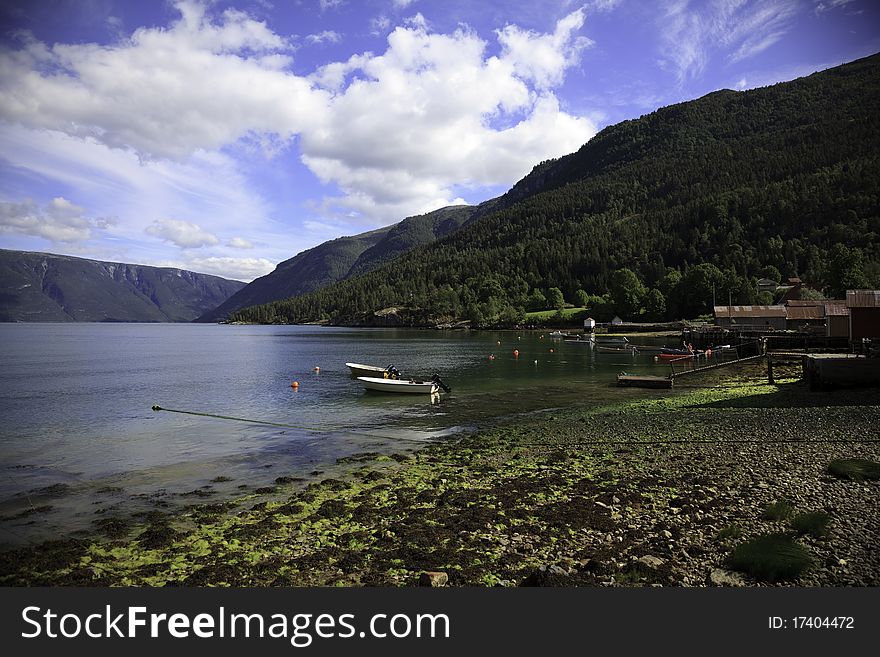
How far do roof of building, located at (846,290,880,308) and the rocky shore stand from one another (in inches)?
1334

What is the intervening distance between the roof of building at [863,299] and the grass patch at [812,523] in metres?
48.1

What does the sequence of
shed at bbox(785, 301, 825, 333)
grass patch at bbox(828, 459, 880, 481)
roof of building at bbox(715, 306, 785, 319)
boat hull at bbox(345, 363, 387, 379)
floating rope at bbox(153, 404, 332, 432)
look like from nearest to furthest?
grass patch at bbox(828, 459, 880, 481)
floating rope at bbox(153, 404, 332, 432)
boat hull at bbox(345, 363, 387, 379)
shed at bbox(785, 301, 825, 333)
roof of building at bbox(715, 306, 785, 319)

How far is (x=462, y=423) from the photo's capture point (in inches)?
1262

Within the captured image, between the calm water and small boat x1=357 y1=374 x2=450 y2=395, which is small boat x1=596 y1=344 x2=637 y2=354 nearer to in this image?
the calm water

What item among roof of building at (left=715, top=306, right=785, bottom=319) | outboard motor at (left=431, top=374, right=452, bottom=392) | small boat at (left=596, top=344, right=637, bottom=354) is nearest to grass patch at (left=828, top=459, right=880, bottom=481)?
outboard motor at (left=431, top=374, right=452, bottom=392)

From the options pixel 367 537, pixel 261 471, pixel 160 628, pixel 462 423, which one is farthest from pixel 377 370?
pixel 160 628

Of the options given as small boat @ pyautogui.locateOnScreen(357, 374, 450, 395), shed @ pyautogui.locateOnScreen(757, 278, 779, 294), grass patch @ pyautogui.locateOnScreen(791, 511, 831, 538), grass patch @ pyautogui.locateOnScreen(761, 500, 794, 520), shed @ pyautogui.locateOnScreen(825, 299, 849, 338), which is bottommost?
small boat @ pyautogui.locateOnScreen(357, 374, 450, 395)

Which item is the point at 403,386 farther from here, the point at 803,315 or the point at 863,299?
the point at 803,315

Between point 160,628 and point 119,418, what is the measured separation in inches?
1263

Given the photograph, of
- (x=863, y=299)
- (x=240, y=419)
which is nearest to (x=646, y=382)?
(x=863, y=299)

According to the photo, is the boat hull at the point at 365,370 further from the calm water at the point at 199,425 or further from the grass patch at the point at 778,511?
the grass patch at the point at 778,511

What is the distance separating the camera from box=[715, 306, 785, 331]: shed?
345ft

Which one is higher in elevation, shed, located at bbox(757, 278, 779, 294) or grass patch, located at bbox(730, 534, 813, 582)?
shed, located at bbox(757, 278, 779, 294)

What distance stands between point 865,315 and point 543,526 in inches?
2042
